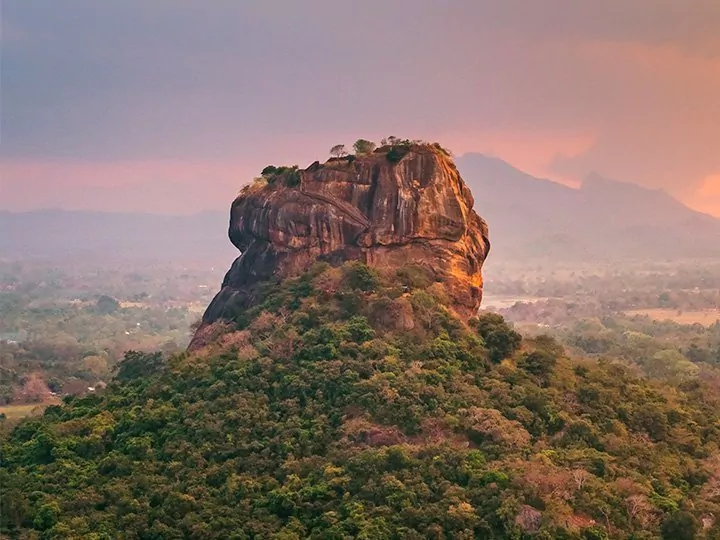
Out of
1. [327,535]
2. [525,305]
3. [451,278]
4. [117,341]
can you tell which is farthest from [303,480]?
[525,305]

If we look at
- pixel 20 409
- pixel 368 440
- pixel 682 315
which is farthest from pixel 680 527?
pixel 682 315

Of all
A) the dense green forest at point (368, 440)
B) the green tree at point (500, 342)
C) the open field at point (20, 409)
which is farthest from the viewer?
the open field at point (20, 409)

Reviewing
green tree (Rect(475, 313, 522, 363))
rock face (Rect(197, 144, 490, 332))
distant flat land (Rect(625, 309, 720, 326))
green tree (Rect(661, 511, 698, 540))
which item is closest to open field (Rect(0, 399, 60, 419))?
rock face (Rect(197, 144, 490, 332))

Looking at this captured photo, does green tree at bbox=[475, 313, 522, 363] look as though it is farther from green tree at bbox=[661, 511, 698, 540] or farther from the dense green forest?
green tree at bbox=[661, 511, 698, 540]

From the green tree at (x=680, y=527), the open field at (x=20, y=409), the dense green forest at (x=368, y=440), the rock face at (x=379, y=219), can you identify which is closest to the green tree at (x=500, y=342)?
the dense green forest at (x=368, y=440)

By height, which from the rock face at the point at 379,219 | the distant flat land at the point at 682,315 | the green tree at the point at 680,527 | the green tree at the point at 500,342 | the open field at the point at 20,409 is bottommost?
the open field at the point at 20,409

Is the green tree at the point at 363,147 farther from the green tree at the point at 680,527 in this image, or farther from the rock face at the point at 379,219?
the green tree at the point at 680,527

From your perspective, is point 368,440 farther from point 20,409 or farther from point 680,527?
point 20,409
